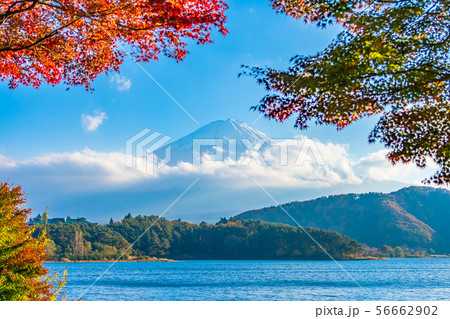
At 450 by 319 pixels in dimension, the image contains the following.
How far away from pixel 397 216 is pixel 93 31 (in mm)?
A: 36921

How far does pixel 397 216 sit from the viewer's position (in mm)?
37312

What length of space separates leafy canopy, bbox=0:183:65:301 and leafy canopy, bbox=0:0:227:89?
375cm

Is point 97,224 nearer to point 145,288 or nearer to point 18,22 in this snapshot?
point 145,288

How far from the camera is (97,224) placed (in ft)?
134

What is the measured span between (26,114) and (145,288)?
3461cm

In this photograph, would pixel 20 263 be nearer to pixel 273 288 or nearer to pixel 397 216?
pixel 397 216

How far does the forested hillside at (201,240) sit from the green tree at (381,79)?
117 feet

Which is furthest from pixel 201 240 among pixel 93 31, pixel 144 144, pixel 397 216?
pixel 93 31

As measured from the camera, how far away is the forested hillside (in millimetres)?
40781

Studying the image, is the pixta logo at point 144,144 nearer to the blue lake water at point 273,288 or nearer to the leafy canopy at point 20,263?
the leafy canopy at point 20,263

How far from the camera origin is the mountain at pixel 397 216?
3750cm
